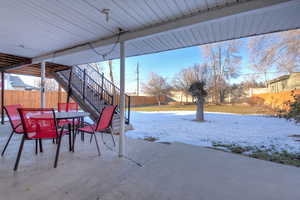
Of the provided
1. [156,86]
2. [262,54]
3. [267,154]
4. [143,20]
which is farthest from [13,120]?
[156,86]

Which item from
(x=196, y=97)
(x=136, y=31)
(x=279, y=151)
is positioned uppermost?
(x=136, y=31)

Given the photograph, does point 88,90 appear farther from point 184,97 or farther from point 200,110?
point 184,97

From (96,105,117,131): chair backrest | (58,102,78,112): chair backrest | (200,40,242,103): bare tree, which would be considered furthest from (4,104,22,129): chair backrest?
(200,40,242,103): bare tree

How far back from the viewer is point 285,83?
494 centimetres

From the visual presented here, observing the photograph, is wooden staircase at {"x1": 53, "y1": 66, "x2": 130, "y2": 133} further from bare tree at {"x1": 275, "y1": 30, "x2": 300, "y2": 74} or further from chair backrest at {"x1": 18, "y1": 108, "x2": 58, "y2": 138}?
bare tree at {"x1": 275, "y1": 30, "x2": 300, "y2": 74}

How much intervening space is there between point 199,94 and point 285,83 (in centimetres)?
282

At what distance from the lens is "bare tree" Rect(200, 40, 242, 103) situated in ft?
25.1

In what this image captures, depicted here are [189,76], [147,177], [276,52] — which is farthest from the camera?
[189,76]

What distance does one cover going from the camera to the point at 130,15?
2.11 meters

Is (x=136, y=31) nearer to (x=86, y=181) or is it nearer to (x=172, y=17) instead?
(x=172, y=17)

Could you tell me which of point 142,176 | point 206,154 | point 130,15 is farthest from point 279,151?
point 130,15

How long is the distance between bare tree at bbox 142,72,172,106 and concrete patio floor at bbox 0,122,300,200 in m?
10.4

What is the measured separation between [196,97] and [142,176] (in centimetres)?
514

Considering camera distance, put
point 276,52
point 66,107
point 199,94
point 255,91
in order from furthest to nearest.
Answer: point 255,91
point 199,94
point 276,52
point 66,107
